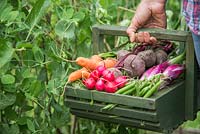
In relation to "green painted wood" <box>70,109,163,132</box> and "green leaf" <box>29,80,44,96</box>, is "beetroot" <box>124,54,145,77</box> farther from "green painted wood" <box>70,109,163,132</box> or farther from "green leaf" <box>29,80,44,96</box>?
"green leaf" <box>29,80,44,96</box>

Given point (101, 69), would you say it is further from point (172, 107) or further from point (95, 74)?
point (172, 107)

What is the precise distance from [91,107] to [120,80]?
0.14m

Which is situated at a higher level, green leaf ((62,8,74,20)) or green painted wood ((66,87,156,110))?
green leaf ((62,8,74,20))

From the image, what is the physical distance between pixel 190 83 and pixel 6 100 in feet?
2.61

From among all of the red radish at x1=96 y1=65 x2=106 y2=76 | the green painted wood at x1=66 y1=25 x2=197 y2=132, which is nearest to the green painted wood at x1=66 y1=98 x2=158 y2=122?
the green painted wood at x1=66 y1=25 x2=197 y2=132

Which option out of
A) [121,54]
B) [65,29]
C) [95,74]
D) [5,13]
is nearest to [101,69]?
[95,74]

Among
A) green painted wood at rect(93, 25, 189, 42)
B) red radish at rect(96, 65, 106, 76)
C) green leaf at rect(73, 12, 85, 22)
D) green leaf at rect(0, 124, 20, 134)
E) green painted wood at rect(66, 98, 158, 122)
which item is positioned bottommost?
green leaf at rect(0, 124, 20, 134)

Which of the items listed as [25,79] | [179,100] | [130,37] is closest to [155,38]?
[130,37]

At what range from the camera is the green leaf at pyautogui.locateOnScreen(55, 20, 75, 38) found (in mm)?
2479

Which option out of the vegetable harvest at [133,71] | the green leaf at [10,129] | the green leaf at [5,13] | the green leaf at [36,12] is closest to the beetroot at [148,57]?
the vegetable harvest at [133,71]

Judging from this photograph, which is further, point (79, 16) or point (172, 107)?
point (79, 16)

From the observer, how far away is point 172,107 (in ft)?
6.94

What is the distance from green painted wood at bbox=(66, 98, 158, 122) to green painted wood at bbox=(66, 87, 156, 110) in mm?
25

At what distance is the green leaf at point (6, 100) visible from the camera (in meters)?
2.48
